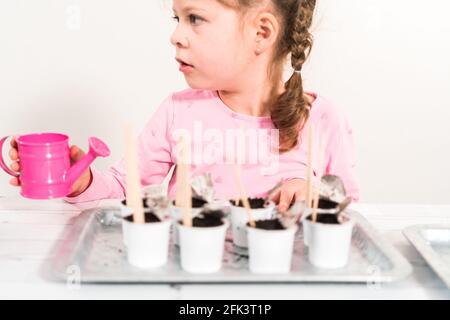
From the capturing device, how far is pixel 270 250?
0.91 m

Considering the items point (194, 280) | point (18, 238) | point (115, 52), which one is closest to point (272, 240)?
point (194, 280)

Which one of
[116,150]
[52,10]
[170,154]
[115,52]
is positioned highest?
[52,10]

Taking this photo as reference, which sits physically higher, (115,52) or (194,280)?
(115,52)

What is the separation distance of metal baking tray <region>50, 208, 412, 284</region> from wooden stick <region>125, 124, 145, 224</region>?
83mm

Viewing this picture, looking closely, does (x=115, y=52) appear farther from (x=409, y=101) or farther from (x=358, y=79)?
(x=409, y=101)

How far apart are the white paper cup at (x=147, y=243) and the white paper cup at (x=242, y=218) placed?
14 cm

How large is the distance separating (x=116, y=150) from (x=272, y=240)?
1492 millimetres

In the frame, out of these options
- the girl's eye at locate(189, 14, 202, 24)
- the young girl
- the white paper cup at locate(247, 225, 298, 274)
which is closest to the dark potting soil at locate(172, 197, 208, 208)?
the white paper cup at locate(247, 225, 298, 274)

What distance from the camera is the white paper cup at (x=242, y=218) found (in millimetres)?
1015

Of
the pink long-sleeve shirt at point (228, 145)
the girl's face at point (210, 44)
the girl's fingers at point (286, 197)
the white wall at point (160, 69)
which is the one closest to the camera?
the girl's fingers at point (286, 197)

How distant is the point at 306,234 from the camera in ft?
3.33

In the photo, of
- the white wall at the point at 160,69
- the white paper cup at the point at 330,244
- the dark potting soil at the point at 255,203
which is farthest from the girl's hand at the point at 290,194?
the white wall at the point at 160,69

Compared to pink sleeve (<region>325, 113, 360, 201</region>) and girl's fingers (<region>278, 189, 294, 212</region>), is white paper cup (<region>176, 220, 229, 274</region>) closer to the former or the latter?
girl's fingers (<region>278, 189, 294, 212</region>)

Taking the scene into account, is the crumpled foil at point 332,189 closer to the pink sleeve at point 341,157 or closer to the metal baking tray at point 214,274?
the metal baking tray at point 214,274
